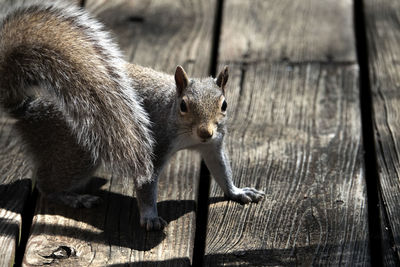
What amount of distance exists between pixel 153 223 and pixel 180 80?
0.54 meters

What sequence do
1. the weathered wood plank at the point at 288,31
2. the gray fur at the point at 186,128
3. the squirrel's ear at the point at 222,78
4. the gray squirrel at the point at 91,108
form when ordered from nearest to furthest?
the gray squirrel at the point at 91,108 < the gray fur at the point at 186,128 < the squirrel's ear at the point at 222,78 < the weathered wood plank at the point at 288,31

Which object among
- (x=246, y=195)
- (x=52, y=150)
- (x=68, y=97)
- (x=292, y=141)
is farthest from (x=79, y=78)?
(x=292, y=141)

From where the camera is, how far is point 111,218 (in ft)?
8.72

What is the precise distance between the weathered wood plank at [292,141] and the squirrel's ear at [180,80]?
40 centimetres

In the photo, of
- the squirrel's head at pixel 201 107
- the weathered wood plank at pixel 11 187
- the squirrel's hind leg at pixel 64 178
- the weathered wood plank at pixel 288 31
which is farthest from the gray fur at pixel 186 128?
the weathered wood plank at pixel 288 31

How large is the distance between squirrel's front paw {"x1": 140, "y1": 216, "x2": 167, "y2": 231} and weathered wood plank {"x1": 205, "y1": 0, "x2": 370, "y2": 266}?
0.16 m

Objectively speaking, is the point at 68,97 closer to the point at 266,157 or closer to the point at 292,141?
the point at 266,157

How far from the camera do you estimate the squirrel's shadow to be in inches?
99.4

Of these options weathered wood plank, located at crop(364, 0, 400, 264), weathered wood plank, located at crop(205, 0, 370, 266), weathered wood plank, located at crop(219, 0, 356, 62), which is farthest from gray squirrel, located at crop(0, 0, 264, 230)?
weathered wood plank, located at crop(219, 0, 356, 62)

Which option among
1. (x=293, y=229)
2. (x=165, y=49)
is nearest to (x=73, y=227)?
(x=293, y=229)

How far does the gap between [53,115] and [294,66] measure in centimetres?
122

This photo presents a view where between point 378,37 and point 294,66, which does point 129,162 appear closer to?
point 294,66

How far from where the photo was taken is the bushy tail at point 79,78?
8.13 feet

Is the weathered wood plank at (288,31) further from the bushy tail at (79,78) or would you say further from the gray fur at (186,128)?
the bushy tail at (79,78)
